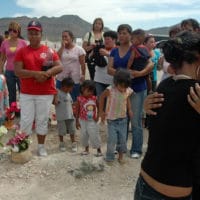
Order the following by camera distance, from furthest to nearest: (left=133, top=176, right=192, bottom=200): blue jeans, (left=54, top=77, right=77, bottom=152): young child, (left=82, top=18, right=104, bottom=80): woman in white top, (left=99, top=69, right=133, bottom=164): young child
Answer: (left=82, top=18, right=104, bottom=80): woman in white top, (left=54, top=77, right=77, bottom=152): young child, (left=99, top=69, right=133, bottom=164): young child, (left=133, top=176, right=192, bottom=200): blue jeans

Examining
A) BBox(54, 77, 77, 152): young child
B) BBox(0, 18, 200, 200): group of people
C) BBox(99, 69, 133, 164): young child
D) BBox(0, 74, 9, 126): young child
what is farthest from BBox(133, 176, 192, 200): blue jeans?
BBox(0, 74, 9, 126): young child

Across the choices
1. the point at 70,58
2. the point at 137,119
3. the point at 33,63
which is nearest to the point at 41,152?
the point at 33,63

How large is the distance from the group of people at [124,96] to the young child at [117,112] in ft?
0.04

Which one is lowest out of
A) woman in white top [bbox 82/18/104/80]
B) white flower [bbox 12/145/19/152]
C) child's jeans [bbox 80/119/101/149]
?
white flower [bbox 12/145/19/152]

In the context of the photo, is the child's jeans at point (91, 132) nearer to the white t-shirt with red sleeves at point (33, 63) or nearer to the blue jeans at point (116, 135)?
the blue jeans at point (116, 135)

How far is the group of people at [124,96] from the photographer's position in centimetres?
181

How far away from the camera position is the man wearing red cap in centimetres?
487

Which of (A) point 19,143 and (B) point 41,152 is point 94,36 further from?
(A) point 19,143

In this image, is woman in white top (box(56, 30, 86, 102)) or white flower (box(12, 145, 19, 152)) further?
woman in white top (box(56, 30, 86, 102))

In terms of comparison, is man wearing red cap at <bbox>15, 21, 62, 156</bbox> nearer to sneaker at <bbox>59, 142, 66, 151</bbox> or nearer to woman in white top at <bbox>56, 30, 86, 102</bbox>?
sneaker at <bbox>59, 142, 66, 151</bbox>

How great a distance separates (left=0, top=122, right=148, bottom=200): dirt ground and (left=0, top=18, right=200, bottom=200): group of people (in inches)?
8.9

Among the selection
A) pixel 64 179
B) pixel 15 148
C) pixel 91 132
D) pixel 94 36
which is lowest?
pixel 64 179

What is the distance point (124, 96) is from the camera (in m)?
4.73

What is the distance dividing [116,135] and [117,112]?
0.95ft
